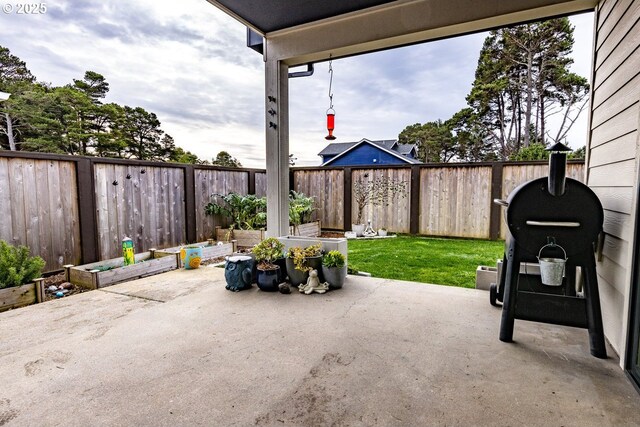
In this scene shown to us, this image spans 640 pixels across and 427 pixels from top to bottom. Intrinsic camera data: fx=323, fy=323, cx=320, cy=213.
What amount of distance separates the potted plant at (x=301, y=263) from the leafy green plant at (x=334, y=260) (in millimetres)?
98

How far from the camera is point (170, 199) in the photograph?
5020 mm

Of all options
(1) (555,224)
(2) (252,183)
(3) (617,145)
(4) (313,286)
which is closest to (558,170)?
(1) (555,224)

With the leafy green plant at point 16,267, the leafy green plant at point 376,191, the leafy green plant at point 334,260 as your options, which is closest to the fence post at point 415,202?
the leafy green plant at point 376,191

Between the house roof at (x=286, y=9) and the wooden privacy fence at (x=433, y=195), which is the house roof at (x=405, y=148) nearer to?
the wooden privacy fence at (x=433, y=195)

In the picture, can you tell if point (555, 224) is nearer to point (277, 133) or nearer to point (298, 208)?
point (277, 133)

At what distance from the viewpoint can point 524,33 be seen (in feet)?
36.4

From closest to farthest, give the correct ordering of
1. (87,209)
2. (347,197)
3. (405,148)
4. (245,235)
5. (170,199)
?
1. (87,209)
2. (170,199)
3. (245,235)
4. (347,197)
5. (405,148)

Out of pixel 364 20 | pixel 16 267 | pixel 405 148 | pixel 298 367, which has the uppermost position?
pixel 405 148

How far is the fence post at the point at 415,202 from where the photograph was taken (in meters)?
6.27

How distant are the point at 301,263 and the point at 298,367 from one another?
1.44 meters

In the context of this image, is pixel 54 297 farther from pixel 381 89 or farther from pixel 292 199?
pixel 381 89

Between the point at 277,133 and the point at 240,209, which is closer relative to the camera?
the point at 277,133

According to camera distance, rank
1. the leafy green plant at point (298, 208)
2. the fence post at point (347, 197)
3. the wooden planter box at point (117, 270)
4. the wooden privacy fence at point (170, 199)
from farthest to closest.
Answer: the fence post at point (347, 197), the leafy green plant at point (298, 208), the wooden privacy fence at point (170, 199), the wooden planter box at point (117, 270)

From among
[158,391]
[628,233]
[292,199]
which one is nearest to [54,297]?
[158,391]
